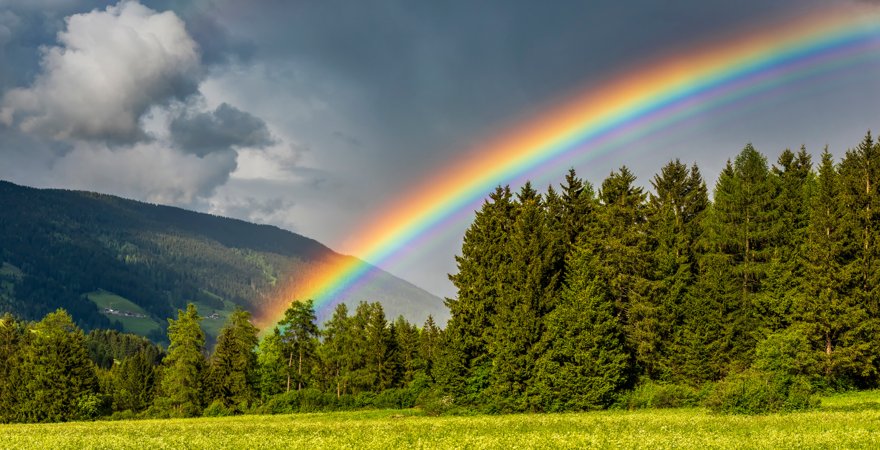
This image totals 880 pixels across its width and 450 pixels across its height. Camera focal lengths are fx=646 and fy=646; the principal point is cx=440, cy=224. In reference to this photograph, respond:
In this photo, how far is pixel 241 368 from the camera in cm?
9119

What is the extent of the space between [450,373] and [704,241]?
97.4 feet

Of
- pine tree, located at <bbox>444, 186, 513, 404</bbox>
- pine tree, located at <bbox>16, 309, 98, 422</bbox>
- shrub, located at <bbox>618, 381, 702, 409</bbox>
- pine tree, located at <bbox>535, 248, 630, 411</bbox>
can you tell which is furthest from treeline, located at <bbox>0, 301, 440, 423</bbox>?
shrub, located at <bbox>618, 381, 702, 409</bbox>

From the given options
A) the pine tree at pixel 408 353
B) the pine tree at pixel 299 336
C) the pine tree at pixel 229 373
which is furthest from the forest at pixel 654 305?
the pine tree at pixel 299 336

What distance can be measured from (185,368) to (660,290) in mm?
66207

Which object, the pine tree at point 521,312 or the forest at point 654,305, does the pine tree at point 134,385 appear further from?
the pine tree at point 521,312

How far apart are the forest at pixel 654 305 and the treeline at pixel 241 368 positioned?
42cm

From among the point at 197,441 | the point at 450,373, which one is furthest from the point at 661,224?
the point at 197,441

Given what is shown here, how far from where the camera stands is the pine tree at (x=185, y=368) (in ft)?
298

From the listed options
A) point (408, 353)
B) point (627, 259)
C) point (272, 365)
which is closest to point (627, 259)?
point (627, 259)

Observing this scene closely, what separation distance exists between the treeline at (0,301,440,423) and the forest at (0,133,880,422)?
16.7 inches

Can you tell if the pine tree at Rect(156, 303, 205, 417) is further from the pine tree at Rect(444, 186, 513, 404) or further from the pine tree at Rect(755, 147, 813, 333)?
the pine tree at Rect(755, 147, 813, 333)

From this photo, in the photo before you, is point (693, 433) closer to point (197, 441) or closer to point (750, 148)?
point (197, 441)

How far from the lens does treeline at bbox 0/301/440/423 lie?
261ft

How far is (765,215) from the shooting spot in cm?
6988
